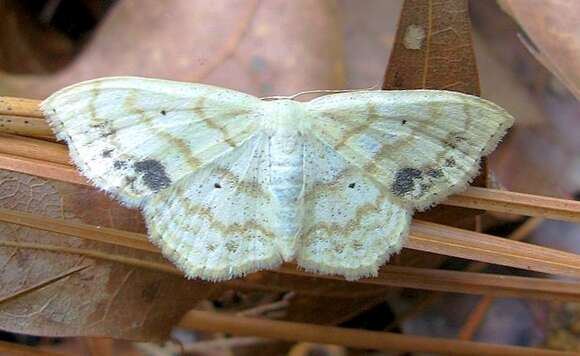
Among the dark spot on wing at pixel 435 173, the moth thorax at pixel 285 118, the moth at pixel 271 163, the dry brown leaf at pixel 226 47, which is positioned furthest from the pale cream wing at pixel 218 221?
the dry brown leaf at pixel 226 47

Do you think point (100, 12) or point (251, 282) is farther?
point (100, 12)

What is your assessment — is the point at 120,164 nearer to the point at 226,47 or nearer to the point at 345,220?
the point at 345,220

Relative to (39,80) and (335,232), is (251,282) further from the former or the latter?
(39,80)

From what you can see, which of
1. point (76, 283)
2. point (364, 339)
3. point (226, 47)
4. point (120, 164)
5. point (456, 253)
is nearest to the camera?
point (120, 164)

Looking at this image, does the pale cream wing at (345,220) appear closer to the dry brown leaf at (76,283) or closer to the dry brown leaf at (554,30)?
the dry brown leaf at (76,283)

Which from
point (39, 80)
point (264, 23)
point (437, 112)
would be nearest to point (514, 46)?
point (264, 23)

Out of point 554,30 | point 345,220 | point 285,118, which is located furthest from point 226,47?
point 554,30
